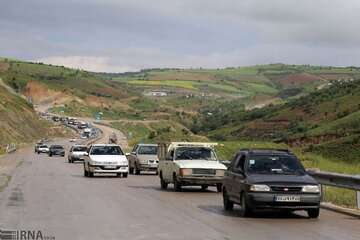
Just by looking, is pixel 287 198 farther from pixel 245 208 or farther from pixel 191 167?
pixel 191 167

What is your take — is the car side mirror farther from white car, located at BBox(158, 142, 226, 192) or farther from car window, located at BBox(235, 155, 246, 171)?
white car, located at BBox(158, 142, 226, 192)

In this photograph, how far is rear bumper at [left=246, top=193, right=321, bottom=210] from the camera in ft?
53.8

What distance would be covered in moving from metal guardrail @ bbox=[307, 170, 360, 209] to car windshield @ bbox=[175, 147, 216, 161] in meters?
5.23

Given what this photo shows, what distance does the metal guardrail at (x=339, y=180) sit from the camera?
18.7 meters

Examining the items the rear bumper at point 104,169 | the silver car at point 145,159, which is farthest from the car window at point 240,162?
the silver car at point 145,159

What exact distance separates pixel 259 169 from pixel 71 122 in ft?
523

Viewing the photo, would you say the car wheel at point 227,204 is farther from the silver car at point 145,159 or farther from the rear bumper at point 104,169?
the silver car at point 145,159

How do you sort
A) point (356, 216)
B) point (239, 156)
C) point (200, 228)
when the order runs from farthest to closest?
point (239, 156), point (356, 216), point (200, 228)

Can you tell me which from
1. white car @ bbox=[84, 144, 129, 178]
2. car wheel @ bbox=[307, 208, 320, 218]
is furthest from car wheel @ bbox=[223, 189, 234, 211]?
white car @ bbox=[84, 144, 129, 178]

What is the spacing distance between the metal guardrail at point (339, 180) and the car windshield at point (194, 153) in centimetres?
523

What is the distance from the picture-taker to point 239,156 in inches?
734

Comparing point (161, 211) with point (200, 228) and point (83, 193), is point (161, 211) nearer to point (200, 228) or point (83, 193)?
point (200, 228)

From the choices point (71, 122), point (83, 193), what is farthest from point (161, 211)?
point (71, 122)

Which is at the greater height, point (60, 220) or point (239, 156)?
point (239, 156)
